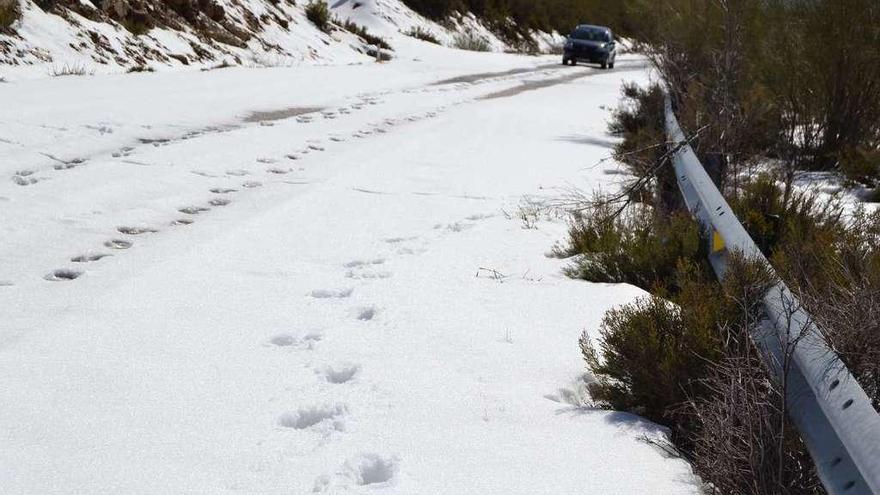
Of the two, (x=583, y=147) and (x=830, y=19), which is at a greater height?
(x=830, y=19)

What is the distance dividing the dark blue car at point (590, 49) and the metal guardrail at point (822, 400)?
95.7ft

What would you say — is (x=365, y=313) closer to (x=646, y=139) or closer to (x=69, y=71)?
(x=646, y=139)

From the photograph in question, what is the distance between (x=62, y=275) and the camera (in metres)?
4.01

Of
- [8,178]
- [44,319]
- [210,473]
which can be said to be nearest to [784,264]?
[210,473]

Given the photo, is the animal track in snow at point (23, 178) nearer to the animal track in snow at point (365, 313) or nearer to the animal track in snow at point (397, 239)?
the animal track in snow at point (397, 239)

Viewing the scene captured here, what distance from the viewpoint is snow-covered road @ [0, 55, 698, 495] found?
248 centimetres

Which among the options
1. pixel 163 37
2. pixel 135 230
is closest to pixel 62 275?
pixel 135 230

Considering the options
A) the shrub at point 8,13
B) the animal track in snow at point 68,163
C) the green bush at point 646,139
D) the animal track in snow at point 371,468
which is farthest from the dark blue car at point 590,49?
the animal track in snow at point 371,468

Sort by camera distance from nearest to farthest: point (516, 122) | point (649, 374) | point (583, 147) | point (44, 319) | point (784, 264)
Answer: point (649, 374) → point (44, 319) → point (784, 264) → point (583, 147) → point (516, 122)

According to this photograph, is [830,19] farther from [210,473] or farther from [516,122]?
[210,473]

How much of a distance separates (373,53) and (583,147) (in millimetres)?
16371

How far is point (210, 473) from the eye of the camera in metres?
2.38

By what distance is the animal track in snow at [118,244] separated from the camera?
179 inches

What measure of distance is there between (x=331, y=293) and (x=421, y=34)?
30.6m
